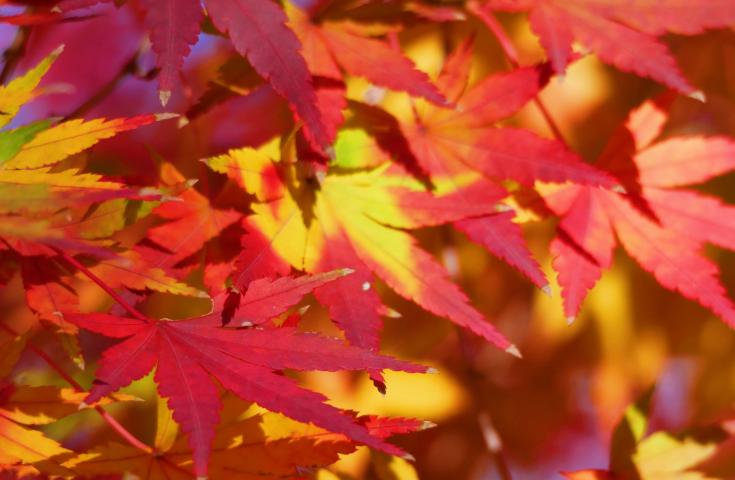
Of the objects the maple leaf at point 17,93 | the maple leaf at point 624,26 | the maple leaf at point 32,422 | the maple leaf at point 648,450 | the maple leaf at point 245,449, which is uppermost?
the maple leaf at point 17,93

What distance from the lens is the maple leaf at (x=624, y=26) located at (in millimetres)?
577

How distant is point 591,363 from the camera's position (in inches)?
35.4

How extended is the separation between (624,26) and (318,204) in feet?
0.84

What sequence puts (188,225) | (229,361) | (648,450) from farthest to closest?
(648,450)
(188,225)
(229,361)

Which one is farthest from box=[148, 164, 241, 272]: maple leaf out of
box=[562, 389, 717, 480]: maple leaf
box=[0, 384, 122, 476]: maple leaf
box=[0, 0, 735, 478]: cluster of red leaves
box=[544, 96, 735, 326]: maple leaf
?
box=[562, 389, 717, 480]: maple leaf

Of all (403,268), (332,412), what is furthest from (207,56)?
(332,412)

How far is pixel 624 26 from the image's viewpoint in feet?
1.95

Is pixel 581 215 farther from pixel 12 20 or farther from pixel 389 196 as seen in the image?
pixel 12 20

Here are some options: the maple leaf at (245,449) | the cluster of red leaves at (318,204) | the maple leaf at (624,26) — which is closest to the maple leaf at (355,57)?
the cluster of red leaves at (318,204)

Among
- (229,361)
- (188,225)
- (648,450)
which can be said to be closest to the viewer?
(229,361)

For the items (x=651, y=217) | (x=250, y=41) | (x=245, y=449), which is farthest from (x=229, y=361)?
(x=651, y=217)

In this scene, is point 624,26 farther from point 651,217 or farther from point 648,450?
point 648,450

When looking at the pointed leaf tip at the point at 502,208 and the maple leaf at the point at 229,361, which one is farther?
the pointed leaf tip at the point at 502,208

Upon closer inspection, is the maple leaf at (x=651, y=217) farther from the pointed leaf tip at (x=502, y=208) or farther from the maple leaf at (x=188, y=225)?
the maple leaf at (x=188, y=225)
